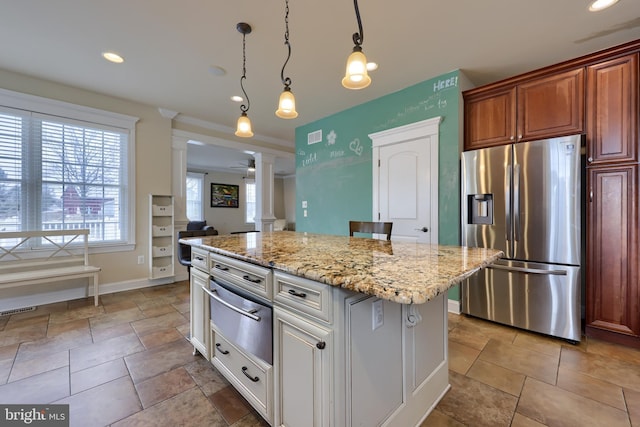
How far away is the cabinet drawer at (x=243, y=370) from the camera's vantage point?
4.25ft

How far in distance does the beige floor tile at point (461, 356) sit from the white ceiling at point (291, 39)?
264 centimetres

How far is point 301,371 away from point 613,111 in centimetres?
317

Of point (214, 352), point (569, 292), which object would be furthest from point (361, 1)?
point (569, 292)

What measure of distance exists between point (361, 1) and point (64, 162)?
387 centimetres

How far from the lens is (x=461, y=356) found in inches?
79.7

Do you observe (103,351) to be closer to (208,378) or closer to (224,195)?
(208,378)

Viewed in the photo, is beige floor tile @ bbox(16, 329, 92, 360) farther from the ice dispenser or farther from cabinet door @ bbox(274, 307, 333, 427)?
the ice dispenser

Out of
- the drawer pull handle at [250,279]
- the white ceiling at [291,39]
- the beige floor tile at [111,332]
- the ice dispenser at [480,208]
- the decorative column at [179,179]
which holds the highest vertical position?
the white ceiling at [291,39]

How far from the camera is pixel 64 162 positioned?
10.8 ft

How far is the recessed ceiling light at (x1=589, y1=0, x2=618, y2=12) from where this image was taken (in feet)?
6.15

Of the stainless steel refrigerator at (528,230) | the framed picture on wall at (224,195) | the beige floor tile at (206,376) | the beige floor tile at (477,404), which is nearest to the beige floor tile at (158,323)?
the beige floor tile at (206,376)

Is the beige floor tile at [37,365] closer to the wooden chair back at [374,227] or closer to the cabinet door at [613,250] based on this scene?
the wooden chair back at [374,227]

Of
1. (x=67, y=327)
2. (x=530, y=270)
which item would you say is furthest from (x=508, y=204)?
(x=67, y=327)

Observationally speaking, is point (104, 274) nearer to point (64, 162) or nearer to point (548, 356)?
point (64, 162)
